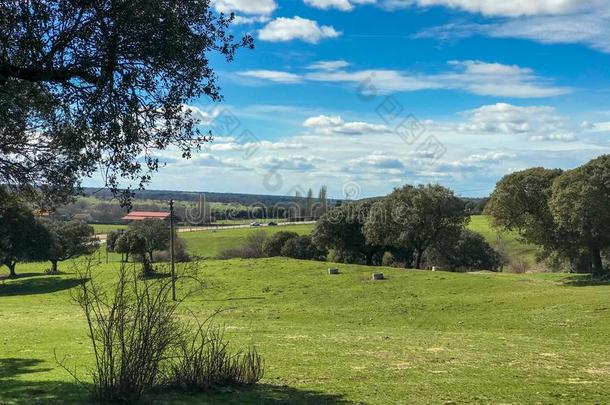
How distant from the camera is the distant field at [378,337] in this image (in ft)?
36.3

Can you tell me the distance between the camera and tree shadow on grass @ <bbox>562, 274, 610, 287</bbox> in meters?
39.0

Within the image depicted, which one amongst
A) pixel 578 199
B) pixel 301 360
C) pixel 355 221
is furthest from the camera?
pixel 355 221

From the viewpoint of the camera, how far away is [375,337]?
22953 mm

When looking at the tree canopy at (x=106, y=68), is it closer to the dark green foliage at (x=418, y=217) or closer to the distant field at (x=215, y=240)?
the dark green foliage at (x=418, y=217)

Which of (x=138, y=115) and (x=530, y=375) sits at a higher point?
(x=138, y=115)

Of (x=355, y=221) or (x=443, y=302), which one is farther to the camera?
(x=355, y=221)

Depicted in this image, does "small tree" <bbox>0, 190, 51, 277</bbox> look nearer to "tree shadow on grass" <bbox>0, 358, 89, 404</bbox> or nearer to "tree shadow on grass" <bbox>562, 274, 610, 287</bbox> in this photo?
"tree shadow on grass" <bbox>0, 358, 89, 404</bbox>

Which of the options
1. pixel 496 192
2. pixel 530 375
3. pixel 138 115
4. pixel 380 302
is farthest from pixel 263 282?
pixel 138 115

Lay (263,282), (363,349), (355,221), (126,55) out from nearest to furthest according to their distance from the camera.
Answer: (126,55)
(363,349)
(263,282)
(355,221)

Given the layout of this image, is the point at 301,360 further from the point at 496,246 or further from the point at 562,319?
the point at 496,246

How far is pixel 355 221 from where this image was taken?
67000mm

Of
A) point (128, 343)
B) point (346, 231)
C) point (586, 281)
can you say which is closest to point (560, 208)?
point (586, 281)

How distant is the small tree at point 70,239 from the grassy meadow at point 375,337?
18646mm

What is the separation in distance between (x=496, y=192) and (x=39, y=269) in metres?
71.0
